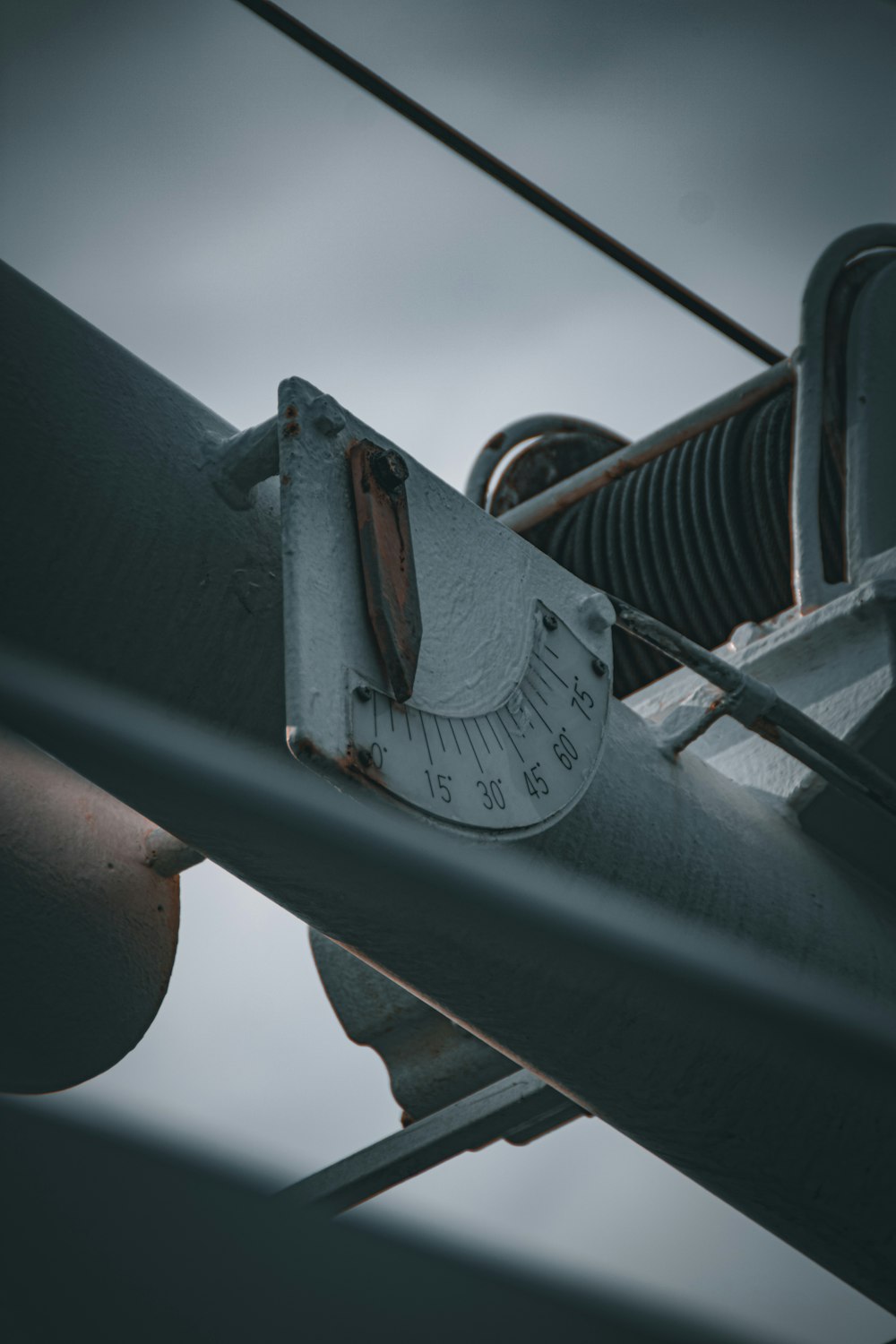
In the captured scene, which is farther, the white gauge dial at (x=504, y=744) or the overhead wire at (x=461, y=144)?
the overhead wire at (x=461, y=144)

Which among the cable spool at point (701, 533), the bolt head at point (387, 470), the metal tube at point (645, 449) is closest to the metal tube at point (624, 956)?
the bolt head at point (387, 470)

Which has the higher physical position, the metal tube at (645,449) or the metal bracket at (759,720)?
the metal tube at (645,449)

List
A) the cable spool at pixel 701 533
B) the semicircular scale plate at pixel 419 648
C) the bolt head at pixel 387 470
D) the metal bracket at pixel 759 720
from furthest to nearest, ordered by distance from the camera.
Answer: the cable spool at pixel 701 533 < the metal bracket at pixel 759 720 < the bolt head at pixel 387 470 < the semicircular scale plate at pixel 419 648

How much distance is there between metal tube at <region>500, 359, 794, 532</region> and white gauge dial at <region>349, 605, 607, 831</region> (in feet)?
4.51

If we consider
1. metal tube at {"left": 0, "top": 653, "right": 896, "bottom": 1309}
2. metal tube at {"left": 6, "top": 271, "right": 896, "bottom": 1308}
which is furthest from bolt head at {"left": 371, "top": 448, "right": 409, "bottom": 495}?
metal tube at {"left": 0, "top": 653, "right": 896, "bottom": 1309}

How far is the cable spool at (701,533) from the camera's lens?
270 centimetres

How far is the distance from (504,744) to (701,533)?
163 cm

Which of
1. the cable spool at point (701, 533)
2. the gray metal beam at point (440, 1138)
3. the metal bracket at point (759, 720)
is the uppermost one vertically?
the cable spool at point (701, 533)

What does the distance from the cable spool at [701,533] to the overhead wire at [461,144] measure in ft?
0.98

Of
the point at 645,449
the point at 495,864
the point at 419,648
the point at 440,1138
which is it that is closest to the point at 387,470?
the point at 419,648

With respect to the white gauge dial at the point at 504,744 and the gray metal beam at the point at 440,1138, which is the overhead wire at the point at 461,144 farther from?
the gray metal beam at the point at 440,1138

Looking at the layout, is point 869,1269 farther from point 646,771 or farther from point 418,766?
point 418,766

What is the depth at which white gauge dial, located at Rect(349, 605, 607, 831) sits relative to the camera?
3.64 ft

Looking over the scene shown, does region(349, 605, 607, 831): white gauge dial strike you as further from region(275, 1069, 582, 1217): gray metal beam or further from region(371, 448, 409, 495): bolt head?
region(275, 1069, 582, 1217): gray metal beam
